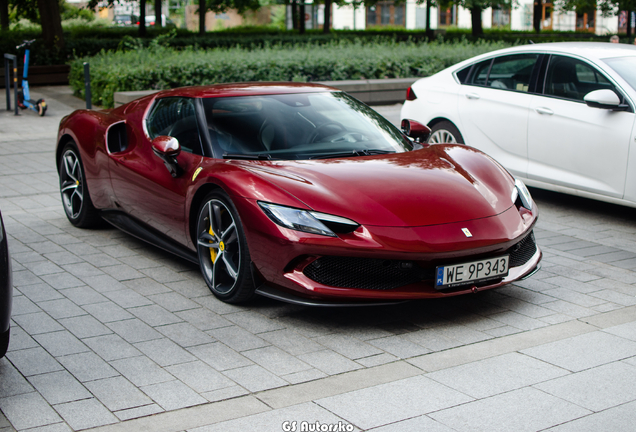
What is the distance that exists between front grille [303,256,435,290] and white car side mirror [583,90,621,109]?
3283 millimetres

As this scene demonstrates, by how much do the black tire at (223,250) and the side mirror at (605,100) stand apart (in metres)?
3.65

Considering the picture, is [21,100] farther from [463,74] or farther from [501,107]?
[501,107]

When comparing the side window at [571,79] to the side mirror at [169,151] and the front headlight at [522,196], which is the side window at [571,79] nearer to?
the front headlight at [522,196]

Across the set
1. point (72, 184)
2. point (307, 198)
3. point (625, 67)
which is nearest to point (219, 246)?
point (307, 198)

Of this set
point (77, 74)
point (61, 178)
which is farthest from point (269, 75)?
point (61, 178)

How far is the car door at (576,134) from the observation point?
21.7ft

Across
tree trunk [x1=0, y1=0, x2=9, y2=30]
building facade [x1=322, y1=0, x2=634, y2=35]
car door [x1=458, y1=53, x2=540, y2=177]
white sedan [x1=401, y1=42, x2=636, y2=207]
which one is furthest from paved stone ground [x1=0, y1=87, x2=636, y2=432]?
building facade [x1=322, y1=0, x2=634, y2=35]

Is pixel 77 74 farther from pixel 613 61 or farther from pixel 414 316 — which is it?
pixel 414 316

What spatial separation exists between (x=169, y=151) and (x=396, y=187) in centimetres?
154

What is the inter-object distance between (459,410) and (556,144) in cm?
443

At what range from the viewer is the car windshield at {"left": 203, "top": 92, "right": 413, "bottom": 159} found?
502 centimetres

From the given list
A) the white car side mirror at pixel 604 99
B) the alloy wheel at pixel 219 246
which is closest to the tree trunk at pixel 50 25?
the white car side mirror at pixel 604 99

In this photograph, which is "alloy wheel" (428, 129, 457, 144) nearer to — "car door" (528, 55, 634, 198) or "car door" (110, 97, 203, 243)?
"car door" (528, 55, 634, 198)

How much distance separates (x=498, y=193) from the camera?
15.6 feet
